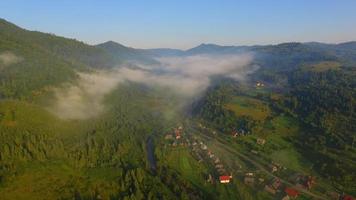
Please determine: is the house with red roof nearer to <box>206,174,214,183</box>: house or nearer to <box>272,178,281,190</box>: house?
<box>272,178,281,190</box>: house

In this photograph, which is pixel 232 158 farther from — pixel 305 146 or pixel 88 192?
pixel 88 192

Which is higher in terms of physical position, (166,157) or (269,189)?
(166,157)

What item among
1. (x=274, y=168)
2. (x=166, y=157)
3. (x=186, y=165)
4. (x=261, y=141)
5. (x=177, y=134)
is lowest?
(x=186, y=165)

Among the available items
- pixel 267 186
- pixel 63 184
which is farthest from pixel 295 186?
pixel 63 184

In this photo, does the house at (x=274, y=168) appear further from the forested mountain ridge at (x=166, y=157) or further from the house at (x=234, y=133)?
the house at (x=234, y=133)

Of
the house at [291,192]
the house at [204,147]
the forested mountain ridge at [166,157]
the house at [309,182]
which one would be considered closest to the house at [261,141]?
the forested mountain ridge at [166,157]

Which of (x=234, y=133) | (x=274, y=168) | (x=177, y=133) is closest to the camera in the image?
(x=274, y=168)

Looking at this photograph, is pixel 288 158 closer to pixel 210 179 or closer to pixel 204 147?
pixel 204 147

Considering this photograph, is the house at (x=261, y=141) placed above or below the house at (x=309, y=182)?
above

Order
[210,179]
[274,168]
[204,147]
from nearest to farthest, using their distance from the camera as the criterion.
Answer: [210,179], [274,168], [204,147]

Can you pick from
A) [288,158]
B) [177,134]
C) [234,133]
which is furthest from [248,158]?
[177,134]
